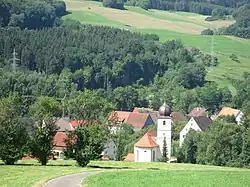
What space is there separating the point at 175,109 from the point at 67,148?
3150 inches

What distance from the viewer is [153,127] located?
98.6 metres

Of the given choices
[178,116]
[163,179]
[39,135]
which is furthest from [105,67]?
[163,179]

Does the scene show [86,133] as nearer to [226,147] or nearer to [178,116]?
[226,147]

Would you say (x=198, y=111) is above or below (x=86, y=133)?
below

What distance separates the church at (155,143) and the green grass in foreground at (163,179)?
3275 cm

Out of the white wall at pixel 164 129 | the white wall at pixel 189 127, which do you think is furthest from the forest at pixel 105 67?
the white wall at pixel 189 127

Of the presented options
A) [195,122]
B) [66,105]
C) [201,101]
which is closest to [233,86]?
[201,101]

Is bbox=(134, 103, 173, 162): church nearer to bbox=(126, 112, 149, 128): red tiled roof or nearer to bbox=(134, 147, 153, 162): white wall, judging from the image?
bbox=(134, 147, 153, 162): white wall

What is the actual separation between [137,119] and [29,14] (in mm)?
74721

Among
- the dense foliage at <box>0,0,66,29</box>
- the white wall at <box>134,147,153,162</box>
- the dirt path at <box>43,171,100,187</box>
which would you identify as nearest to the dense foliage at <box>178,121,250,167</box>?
the white wall at <box>134,147,153,162</box>

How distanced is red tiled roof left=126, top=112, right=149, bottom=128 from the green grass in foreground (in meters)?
68.7

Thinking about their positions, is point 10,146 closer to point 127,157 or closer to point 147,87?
point 127,157

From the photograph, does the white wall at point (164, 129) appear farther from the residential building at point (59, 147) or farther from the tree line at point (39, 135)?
the tree line at point (39, 135)

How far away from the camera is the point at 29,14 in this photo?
178m
